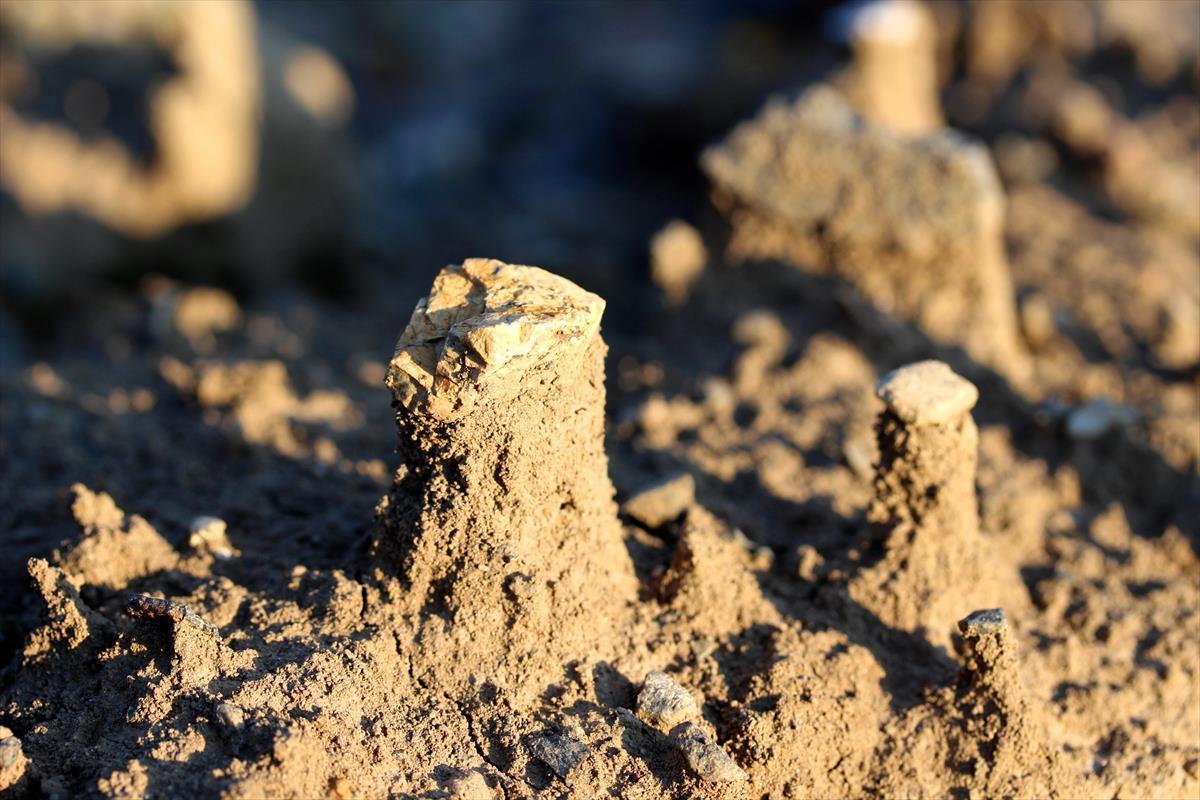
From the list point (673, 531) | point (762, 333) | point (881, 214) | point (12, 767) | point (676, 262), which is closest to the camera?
point (12, 767)

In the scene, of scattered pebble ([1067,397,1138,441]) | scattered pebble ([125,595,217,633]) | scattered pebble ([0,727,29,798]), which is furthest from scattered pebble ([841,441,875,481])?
scattered pebble ([0,727,29,798])

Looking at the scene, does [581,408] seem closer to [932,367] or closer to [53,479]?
[932,367]

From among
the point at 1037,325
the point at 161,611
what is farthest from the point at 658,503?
the point at 1037,325

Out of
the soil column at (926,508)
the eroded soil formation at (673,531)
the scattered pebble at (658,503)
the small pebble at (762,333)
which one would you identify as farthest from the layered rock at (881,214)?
the scattered pebble at (658,503)

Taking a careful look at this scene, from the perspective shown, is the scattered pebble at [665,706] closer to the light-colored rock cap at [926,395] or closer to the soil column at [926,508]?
the soil column at [926,508]

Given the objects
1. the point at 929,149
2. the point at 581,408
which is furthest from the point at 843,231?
the point at 581,408

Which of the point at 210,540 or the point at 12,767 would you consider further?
the point at 210,540

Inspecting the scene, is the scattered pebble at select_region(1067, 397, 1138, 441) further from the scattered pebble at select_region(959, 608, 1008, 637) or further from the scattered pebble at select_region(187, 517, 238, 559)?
the scattered pebble at select_region(187, 517, 238, 559)

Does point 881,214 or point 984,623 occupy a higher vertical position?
point 984,623

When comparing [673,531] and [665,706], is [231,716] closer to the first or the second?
[665,706]
